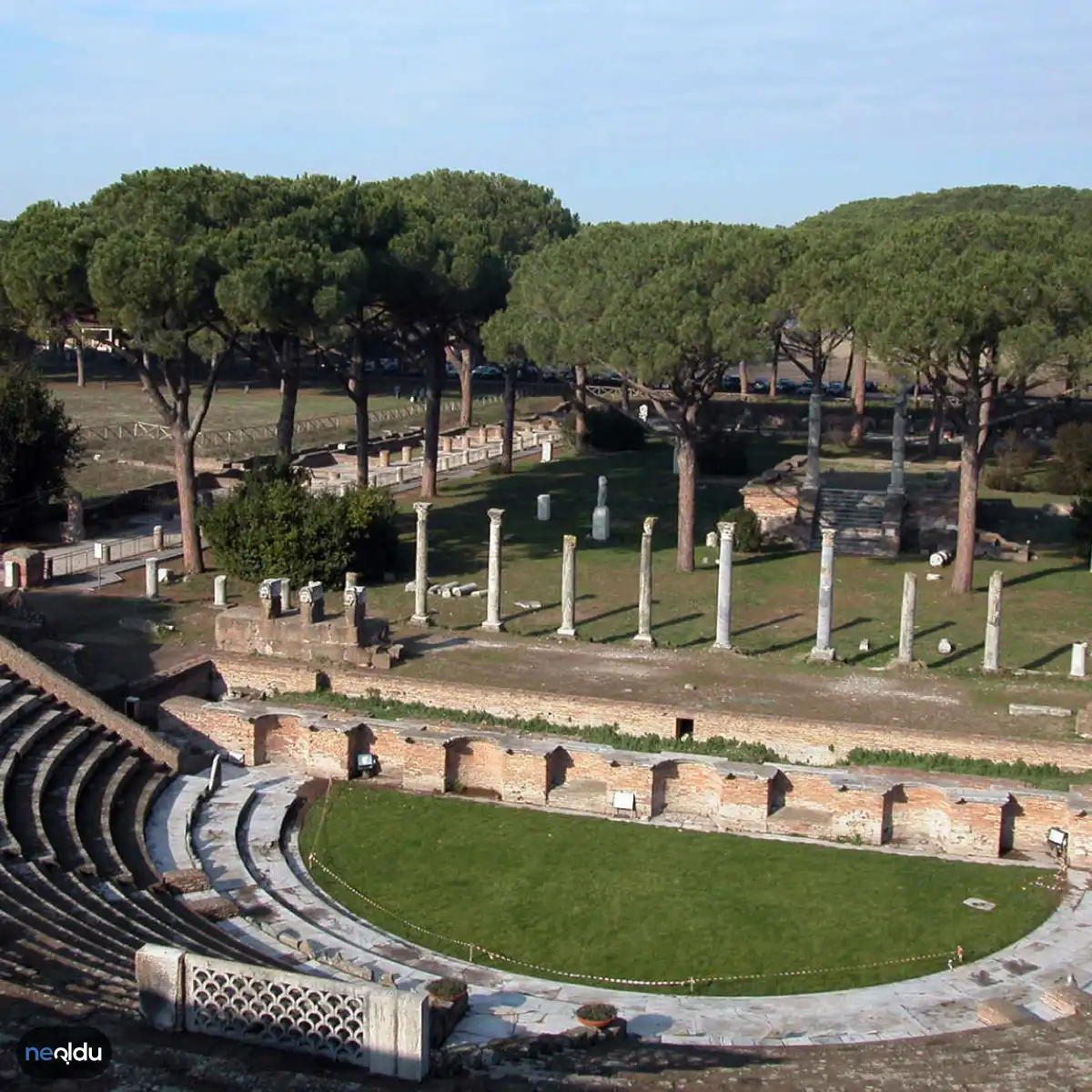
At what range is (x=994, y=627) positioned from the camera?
84.3 ft

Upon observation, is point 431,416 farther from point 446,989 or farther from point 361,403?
point 446,989

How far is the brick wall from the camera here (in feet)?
71.1

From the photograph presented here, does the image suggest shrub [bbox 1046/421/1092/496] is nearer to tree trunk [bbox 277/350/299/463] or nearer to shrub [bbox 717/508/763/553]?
shrub [bbox 717/508/763/553]

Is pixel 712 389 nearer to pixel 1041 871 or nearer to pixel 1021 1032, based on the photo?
pixel 1041 871

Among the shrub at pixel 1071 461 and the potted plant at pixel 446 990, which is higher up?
the shrub at pixel 1071 461

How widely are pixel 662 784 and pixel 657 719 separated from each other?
6.56 feet

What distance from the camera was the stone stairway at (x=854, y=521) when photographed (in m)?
36.8

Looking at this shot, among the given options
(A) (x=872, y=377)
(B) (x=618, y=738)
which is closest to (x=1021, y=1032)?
(B) (x=618, y=738)

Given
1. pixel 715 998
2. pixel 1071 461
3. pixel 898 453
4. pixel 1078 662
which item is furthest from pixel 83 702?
pixel 1071 461

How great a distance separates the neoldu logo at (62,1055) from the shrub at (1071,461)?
36815 mm

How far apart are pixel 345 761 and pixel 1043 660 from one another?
1254cm

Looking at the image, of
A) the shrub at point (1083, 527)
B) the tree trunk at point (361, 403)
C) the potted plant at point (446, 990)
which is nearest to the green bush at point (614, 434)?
the tree trunk at point (361, 403)

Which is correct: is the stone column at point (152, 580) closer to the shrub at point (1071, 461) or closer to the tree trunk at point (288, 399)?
the tree trunk at point (288, 399)

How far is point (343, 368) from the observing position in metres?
43.4
